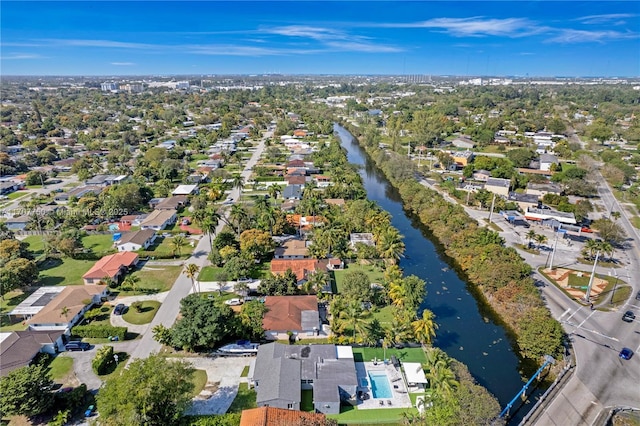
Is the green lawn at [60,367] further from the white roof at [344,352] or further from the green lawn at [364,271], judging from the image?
the green lawn at [364,271]

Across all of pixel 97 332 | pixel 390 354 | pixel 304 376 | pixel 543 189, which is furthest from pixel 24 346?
pixel 543 189

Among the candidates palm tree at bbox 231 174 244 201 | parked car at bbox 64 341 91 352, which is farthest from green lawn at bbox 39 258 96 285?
palm tree at bbox 231 174 244 201

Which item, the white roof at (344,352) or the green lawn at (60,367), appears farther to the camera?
the white roof at (344,352)

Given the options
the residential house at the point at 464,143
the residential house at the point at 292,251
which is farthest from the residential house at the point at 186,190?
the residential house at the point at 464,143

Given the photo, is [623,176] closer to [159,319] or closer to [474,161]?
[474,161]

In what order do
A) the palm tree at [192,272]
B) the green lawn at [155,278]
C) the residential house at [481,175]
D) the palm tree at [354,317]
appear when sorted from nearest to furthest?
the palm tree at [354,317]
the palm tree at [192,272]
the green lawn at [155,278]
the residential house at [481,175]

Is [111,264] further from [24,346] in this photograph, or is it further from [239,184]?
[239,184]


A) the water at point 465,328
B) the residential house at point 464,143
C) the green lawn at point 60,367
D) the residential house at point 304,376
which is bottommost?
the water at point 465,328
